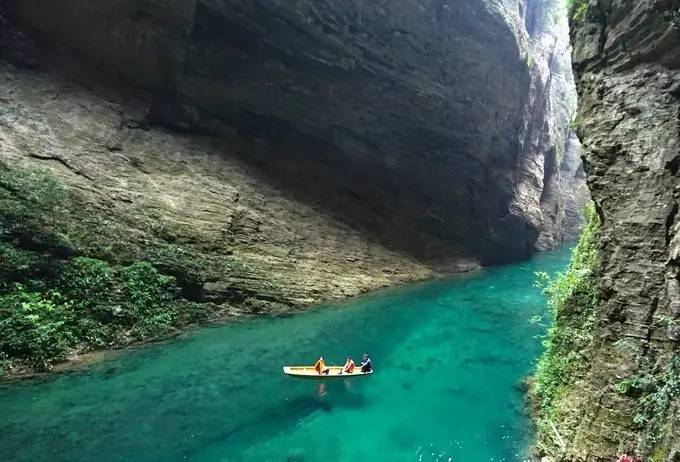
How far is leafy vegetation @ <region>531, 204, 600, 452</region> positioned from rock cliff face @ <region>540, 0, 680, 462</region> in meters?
0.26

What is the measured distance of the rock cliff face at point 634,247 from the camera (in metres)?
7.42

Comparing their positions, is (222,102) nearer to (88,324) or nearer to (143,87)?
(143,87)

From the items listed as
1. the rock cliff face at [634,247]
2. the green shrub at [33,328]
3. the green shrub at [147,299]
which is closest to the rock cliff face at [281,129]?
the green shrub at [147,299]

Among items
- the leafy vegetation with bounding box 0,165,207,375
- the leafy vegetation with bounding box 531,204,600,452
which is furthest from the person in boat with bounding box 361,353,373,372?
the leafy vegetation with bounding box 0,165,207,375

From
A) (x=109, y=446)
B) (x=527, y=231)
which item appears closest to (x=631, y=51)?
(x=109, y=446)

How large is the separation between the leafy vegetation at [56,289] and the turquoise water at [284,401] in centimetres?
117

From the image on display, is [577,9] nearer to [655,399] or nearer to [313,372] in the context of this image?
[655,399]

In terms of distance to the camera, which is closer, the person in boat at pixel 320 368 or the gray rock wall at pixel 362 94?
the person in boat at pixel 320 368

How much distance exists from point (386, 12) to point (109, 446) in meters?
25.4

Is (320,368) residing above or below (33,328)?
above

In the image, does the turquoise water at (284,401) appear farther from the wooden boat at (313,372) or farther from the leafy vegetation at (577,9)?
the leafy vegetation at (577,9)

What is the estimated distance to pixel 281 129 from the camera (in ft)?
91.0

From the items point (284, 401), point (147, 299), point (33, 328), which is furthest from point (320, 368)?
A: point (33, 328)

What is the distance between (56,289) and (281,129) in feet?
53.4
